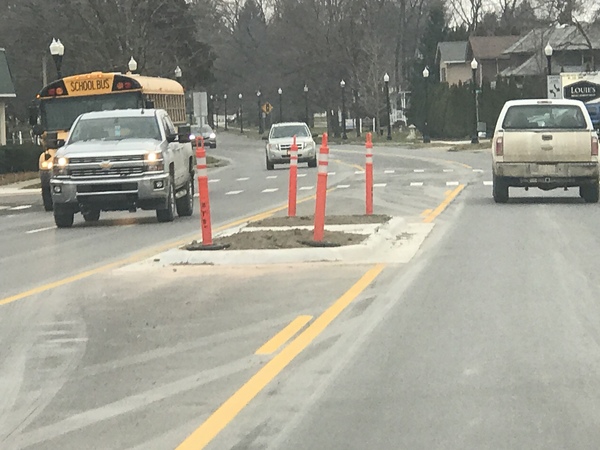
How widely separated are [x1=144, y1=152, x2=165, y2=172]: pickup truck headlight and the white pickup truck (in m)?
6.21

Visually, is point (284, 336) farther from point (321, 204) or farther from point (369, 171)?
point (369, 171)

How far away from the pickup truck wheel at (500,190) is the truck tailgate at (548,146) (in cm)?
61

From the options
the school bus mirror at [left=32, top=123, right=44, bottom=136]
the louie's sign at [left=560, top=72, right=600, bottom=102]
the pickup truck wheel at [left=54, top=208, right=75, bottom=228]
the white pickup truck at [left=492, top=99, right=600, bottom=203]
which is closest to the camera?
the pickup truck wheel at [left=54, top=208, right=75, bottom=228]

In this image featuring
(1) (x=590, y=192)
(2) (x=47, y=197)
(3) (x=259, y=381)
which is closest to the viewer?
(3) (x=259, y=381)

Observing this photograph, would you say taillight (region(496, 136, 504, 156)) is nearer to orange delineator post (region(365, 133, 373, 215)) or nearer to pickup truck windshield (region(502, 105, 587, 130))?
pickup truck windshield (region(502, 105, 587, 130))

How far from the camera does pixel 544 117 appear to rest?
24.4 meters

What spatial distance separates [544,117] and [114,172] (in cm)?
812

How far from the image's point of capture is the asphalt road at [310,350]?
7.15 meters

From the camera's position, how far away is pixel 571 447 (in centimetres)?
664

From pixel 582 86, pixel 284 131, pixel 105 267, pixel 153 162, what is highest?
pixel 582 86

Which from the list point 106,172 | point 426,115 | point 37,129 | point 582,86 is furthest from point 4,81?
point 106,172

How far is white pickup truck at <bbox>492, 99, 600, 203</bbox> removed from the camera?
23.6 meters

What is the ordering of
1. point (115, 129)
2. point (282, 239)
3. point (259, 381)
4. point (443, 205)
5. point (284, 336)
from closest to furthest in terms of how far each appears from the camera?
point (259, 381) < point (284, 336) < point (282, 239) < point (115, 129) < point (443, 205)

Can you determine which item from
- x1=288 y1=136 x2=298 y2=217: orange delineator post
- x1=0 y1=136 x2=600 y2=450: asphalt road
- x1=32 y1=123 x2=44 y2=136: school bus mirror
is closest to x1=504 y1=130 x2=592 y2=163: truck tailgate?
x1=288 y1=136 x2=298 y2=217: orange delineator post
